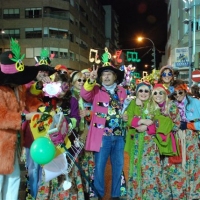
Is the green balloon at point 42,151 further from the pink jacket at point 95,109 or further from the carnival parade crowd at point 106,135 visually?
the pink jacket at point 95,109

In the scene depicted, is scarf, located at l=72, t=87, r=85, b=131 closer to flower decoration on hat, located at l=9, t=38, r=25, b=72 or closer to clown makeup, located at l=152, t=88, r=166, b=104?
clown makeup, located at l=152, t=88, r=166, b=104

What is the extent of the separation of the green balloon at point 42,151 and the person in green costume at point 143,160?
1.61m

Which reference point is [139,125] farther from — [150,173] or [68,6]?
[68,6]

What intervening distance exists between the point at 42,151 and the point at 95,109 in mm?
1640

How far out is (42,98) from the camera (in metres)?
4.60

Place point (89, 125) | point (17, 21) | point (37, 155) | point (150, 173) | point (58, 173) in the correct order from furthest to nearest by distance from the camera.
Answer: point (17, 21) → point (89, 125) → point (150, 173) → point (58, 173) → point (37, 155)

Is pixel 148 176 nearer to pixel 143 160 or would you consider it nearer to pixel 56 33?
pixel 143 160

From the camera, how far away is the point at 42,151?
3.70 metres

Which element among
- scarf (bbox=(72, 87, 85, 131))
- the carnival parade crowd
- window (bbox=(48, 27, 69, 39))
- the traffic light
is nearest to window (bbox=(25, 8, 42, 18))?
window (bbox=(48, 27, 69, 39))

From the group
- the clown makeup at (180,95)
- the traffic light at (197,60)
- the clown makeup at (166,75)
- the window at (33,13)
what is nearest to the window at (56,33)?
the window at (33,13)

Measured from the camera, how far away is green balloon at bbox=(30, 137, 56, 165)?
3.70 metres

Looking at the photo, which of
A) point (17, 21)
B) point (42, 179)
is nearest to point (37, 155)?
point (42, 179)

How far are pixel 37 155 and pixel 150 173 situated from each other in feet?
6.39

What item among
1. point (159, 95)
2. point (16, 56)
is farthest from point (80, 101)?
point (16, 56)
